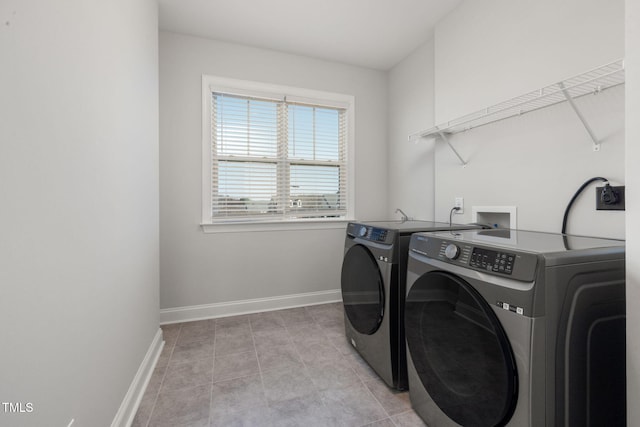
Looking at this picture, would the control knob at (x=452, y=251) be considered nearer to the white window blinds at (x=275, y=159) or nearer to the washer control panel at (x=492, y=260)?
the washer control panel at (x=492, y=260)

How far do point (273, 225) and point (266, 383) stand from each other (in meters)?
1.43

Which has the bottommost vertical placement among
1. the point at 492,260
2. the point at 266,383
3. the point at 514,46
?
the point at 266,383

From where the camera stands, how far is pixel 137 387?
143cm

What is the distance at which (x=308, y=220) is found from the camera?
2785 mm

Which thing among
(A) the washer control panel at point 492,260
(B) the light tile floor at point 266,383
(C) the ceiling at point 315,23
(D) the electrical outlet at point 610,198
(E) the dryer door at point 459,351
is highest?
(C) the ceiling at point 315,23

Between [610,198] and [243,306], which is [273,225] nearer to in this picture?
[243,306]

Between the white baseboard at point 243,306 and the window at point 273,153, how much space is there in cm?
80

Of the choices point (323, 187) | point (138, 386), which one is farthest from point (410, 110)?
point (138, 386)

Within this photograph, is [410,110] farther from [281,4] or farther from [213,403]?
[213,403]

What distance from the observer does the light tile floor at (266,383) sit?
Answer: 1317 mm

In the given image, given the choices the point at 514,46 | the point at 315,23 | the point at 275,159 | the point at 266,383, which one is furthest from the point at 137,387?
the point at 514,46

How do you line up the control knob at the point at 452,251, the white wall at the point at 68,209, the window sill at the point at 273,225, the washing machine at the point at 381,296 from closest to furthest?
the white wall at the point at 68,209 → the control knob at the point at 452,251 → the washing machine at the point at 381,296 → the window sill at the point at 273,225

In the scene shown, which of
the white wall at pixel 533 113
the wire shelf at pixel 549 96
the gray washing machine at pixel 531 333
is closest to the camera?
the gray washing machine at pixel 531 333

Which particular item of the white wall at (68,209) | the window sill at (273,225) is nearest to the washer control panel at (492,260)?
the white wall at (68,209)
